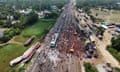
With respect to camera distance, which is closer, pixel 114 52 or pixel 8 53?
pixel 114 52

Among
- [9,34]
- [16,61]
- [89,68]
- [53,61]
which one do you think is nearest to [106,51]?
[89,68]

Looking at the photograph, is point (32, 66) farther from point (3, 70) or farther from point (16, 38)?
point (16, 38)

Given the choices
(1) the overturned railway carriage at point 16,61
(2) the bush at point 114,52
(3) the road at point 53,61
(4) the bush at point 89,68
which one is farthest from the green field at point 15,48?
(2) the bush at point 114,52

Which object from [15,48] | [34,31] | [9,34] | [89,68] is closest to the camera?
[89,68]

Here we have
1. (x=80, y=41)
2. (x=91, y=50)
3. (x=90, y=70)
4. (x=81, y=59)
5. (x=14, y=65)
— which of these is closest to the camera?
(x=90, y=70)

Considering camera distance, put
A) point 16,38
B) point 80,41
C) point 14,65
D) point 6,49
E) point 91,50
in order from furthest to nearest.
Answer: point 16,38 → point 80,41 → point 6,49 → point 91,50 → point 14,65

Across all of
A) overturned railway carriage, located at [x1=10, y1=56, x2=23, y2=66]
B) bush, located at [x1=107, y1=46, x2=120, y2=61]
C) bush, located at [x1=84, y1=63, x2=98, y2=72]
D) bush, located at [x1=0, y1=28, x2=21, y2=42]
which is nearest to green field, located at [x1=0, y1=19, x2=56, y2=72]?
overturned railway carriage, located at [x1=10, y1=56, x2=23, y2=66]

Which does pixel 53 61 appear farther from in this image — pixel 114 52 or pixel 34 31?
pixel 34 31

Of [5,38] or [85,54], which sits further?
[5,38]

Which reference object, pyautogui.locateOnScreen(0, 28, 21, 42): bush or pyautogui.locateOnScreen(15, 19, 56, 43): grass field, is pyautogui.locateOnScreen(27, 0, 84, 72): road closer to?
pyautogui.locateOnScreen(15, 19, 56, 43): grass field

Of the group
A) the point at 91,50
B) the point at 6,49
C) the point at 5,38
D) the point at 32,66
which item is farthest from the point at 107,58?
the point at 5,38

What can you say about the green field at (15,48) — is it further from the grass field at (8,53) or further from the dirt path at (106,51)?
the dirt path at (106,51)
